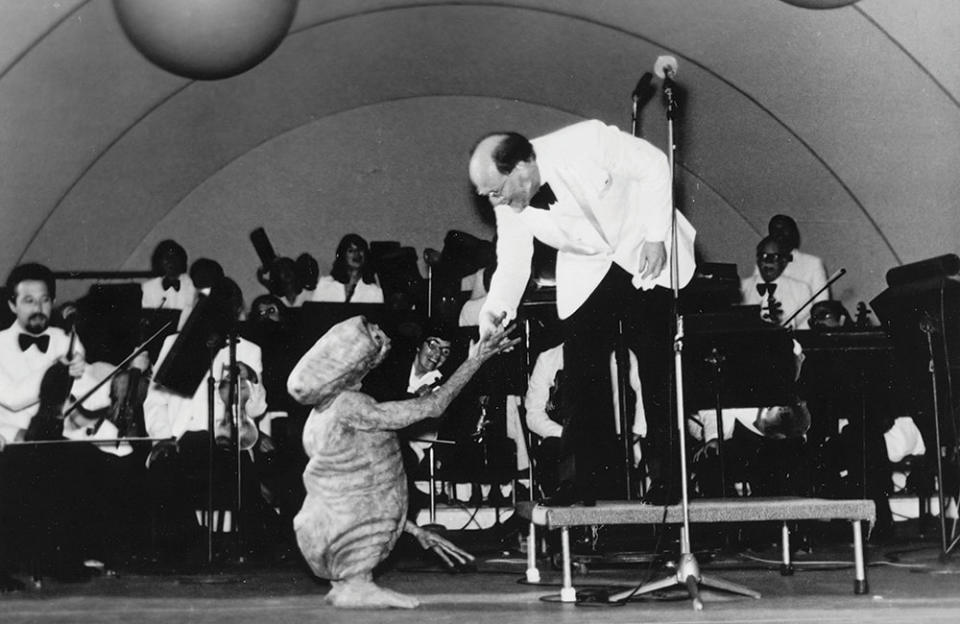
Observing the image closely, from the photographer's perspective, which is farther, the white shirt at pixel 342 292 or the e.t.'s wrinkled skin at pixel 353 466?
the white shirt at pixel 342 292

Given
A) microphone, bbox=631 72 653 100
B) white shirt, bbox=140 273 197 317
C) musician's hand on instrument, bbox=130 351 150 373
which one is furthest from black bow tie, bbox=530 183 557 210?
white shirt, bbox=140 273 197 317

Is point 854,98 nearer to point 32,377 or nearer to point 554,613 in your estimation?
point 554,613

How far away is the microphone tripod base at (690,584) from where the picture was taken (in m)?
3.76

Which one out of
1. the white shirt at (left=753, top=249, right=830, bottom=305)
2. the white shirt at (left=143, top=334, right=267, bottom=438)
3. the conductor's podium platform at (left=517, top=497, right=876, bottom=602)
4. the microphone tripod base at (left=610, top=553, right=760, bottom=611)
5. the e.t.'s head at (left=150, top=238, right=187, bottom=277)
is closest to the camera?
the microphone tripod base at (left=610, top=553, right=760, bottom=611)

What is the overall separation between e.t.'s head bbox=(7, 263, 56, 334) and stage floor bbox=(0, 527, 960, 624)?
54.0 inches

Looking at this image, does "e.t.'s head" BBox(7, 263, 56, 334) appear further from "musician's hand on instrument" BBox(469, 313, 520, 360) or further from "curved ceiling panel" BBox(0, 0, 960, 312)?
"musician's hand on instrument" BBox(469, 313, 520, 360)

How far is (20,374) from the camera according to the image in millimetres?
5586

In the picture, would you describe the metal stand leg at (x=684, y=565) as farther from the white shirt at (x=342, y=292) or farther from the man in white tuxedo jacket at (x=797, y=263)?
the white shirt at (x=342, y=292)

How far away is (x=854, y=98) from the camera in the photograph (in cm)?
714

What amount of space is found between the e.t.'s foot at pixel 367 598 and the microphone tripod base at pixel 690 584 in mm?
755

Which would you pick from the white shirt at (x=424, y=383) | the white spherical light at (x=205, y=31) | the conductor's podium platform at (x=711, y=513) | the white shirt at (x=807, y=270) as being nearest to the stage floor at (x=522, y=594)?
the conductor's podium platform at (x=711, y=513)

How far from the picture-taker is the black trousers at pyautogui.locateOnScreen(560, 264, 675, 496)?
4254mm

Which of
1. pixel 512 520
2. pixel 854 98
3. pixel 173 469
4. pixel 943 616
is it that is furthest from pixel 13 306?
pixel 854 98

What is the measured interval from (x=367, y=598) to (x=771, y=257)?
3.95 m
